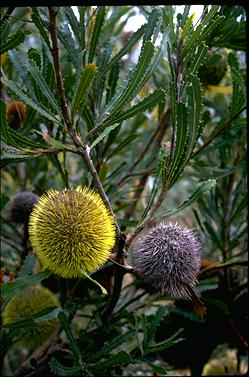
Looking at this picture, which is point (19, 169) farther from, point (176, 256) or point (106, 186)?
point (176, 256)

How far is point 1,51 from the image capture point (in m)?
1.09

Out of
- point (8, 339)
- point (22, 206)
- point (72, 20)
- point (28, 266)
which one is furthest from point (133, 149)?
point (8, 339)

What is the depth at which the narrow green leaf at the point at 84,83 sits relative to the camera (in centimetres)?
86

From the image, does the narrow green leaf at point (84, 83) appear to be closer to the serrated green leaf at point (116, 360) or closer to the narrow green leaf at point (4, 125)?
the narrow green leaf at point (4, 125)

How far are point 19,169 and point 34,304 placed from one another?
2.35 ft

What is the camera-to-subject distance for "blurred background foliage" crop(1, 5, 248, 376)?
0.93 m

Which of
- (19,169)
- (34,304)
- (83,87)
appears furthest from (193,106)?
(19,169)

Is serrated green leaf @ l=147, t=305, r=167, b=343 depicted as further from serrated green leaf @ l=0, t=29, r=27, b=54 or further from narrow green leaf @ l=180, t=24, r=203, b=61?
serrated green leaf @ l=0, t=29, r=27, b=54

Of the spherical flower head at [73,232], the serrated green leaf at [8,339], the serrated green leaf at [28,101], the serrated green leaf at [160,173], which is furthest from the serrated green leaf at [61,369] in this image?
the serrated green leaf at [28,101]

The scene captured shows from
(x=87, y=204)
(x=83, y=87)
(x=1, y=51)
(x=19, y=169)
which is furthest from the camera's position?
(x=19, y=169)

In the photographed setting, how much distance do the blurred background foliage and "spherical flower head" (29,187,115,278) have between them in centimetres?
7

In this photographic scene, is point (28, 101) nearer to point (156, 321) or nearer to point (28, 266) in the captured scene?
point (28, 266)

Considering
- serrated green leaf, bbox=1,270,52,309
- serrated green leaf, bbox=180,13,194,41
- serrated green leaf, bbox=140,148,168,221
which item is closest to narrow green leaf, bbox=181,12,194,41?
serrated green leaf, bbox=180,13,194,41

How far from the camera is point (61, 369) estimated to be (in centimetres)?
106
